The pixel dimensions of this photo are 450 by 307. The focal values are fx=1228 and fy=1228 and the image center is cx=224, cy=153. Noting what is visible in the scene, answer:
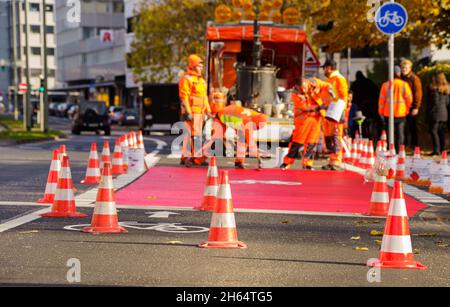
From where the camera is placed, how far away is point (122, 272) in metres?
9.25

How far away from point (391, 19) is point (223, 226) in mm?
11580

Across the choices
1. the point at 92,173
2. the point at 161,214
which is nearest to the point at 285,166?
the point at 92,173

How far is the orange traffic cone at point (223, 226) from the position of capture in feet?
36.4

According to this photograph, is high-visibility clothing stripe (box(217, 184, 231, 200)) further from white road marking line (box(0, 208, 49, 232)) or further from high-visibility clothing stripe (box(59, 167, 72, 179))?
high-visibility clothing stripe (box(59, 167, 72, 179))

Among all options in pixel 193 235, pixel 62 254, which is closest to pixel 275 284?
pixel 62 254

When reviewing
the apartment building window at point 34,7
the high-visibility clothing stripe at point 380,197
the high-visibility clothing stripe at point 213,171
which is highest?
the apartment building window at point 34,7

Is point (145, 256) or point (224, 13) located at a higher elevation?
point (224, 13)

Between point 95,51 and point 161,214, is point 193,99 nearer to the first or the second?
point 161,214

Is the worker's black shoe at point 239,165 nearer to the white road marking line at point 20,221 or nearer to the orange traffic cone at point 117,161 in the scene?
the orange traffic cone at point 117,161

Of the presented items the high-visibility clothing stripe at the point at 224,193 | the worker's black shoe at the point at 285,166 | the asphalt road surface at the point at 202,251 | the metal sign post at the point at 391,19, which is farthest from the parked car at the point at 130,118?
the high-visibility clothing stripe at the point at 224,193

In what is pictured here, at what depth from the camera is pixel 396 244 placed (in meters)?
10.0

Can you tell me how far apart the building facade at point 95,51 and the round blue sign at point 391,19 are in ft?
312

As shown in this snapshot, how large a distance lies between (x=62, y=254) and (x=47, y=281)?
1.57 metres
